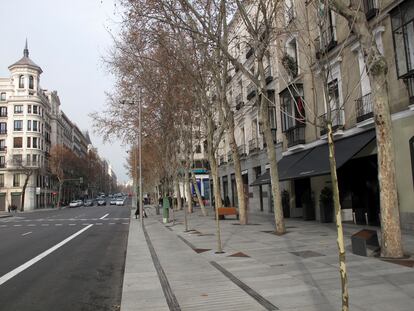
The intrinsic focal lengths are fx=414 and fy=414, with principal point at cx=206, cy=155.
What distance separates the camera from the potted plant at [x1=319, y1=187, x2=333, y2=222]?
19.5 metres

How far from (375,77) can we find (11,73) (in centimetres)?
8153

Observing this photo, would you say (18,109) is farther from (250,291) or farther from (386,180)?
(250,291)

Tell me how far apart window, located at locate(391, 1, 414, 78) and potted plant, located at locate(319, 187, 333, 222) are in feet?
23.1

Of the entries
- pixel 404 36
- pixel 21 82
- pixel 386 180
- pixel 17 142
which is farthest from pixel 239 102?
pixel 21 82

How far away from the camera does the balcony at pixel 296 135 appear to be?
22.4m

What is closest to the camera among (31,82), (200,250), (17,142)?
(200,250)

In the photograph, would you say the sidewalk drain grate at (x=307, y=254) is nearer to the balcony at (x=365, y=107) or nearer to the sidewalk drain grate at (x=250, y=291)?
the sidewalk drain grate at (x=250, y=291)

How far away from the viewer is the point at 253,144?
31547 millimetres

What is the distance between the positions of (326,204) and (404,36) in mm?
8516

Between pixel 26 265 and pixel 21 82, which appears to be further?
pixel 21 82

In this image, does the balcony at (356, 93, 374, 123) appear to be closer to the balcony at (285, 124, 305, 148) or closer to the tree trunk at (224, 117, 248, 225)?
the balcony at (285, 124, 305, 148)

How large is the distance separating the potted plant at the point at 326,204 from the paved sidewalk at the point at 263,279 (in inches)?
274

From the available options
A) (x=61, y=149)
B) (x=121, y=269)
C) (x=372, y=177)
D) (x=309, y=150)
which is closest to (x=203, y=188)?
(x=61, y=149)

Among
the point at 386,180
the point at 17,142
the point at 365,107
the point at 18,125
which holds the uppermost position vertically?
the point at 18,125
